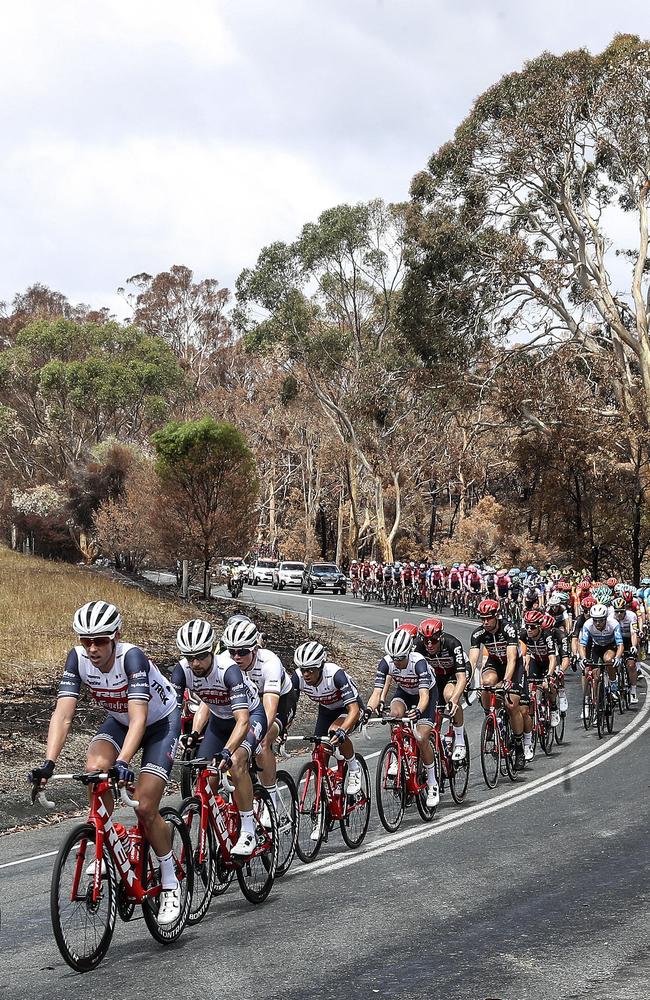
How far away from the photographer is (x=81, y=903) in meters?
6.38

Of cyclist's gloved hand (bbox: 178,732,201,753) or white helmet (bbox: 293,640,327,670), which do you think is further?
white helmet (bbox: 293,640,327,670)

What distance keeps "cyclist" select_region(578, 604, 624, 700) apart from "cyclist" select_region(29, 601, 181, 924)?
12083 mm

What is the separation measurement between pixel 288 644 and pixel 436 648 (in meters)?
17.8

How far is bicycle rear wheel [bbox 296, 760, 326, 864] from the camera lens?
9.45 m

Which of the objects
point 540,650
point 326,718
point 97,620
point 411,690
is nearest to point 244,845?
point 97,620

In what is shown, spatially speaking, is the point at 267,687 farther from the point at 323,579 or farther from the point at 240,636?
the point at 323,579

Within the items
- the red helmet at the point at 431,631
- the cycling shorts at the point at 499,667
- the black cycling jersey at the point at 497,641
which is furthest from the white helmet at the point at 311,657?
the cycling shorts at the point at 499,667

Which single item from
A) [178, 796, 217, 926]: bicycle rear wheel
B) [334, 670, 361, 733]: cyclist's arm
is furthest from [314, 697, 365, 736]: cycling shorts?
[178, 796, 217, 926]: bicycle rear wheel

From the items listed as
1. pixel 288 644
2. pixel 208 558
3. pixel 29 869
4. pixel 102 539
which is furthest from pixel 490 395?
pixel 29 869

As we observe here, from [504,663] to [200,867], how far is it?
284 inches

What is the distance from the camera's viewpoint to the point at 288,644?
98.2 feet

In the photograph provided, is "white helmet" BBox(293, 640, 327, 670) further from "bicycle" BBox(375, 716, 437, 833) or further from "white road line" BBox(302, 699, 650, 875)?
"white road line" BBox(302, 699, 650, 875)

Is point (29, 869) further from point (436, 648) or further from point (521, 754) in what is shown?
point (521, 754)

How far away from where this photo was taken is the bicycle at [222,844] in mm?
7607
